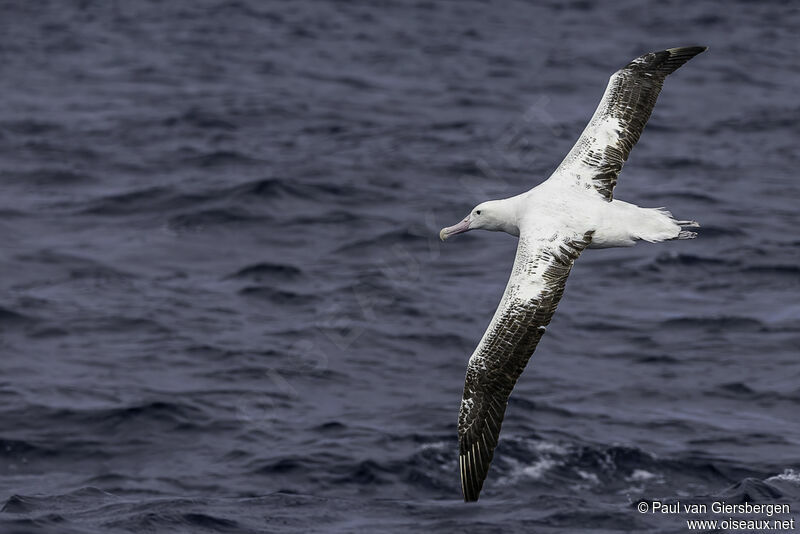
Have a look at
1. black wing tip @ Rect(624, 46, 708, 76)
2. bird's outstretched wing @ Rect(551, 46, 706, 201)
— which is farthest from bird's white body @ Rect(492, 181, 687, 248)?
black wing tip @ Rect(624, 46, 708, 76)

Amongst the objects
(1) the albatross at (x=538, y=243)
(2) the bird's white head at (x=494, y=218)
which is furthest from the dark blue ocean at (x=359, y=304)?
(2) the bird's white head at (x=494, y=218)

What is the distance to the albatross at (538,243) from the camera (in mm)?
13195

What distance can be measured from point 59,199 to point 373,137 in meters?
8.90

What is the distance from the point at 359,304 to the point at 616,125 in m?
8.34

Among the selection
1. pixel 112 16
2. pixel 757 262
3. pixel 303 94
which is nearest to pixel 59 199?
pixel 303 94

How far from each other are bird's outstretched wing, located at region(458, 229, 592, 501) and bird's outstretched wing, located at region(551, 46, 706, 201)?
3.66ft

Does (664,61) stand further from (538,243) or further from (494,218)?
(538,243)

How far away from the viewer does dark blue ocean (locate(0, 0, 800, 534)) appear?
677 inches

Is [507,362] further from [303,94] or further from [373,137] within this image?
[303,94]

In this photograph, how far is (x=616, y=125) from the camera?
15.0m

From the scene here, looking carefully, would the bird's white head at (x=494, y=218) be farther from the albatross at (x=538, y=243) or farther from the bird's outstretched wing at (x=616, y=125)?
the bird's outstretched wing at (x=616, y=125)

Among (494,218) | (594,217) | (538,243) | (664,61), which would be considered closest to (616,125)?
(664,61)

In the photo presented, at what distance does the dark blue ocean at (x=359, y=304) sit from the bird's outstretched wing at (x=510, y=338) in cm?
256

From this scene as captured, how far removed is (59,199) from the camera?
2798cm
